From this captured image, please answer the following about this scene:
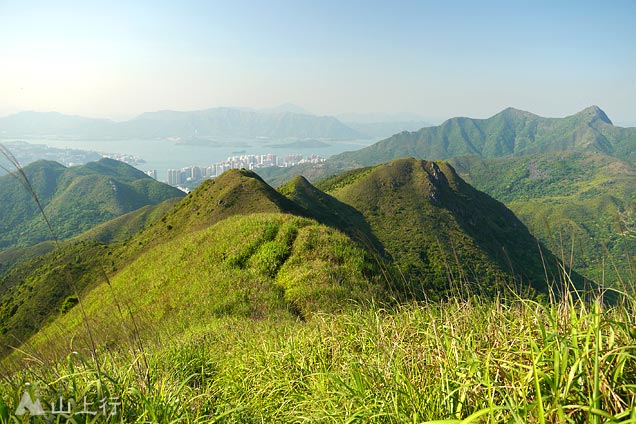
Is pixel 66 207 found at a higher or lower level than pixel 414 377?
lower

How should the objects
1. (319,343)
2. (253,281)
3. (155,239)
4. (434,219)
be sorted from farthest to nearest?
1. (434,219)
2. (155,239)
3. (253,281)
4. (319,343)

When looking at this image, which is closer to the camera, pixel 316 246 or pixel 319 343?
pixel 319 343

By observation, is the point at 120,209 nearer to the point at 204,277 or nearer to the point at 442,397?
the point at 204,277

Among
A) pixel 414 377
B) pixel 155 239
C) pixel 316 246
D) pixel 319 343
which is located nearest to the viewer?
pixel 414 377

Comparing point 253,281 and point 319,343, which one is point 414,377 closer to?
point 319,343

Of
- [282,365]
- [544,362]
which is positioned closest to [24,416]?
[282,365]

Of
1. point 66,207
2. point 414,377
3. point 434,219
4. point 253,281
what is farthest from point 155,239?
point 66,207

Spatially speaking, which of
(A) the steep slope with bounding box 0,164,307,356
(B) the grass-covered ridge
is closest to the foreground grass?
(B) the grass-covered ridge

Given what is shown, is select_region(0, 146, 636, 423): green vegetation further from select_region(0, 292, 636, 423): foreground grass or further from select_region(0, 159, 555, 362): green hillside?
select_region(0, 159, 555, 362): green hillside
